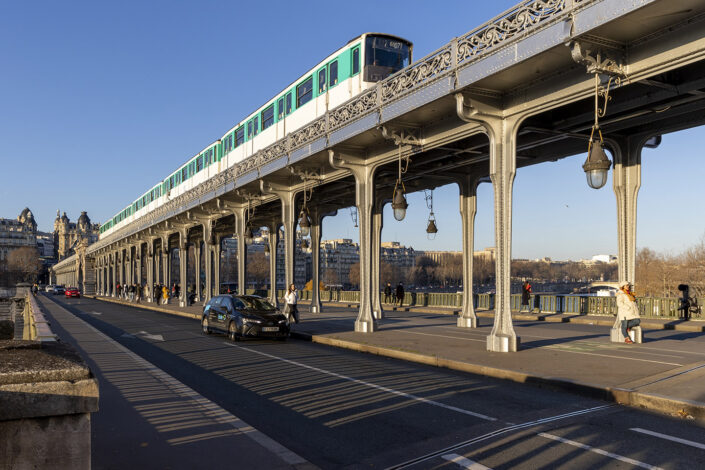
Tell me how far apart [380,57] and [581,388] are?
41.4 feet

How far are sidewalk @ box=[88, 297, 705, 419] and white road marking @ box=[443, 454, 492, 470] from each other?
3892 millimetres

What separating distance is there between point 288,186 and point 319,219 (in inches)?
235

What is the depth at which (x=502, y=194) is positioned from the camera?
1346cm

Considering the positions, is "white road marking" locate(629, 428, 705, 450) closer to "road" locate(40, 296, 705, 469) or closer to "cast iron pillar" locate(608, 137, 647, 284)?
"road" locate(40, 296, 705, 469)

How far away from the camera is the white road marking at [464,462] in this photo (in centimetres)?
539

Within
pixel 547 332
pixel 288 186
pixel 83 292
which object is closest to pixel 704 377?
pixel 547 332

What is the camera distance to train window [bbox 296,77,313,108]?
2131 cm

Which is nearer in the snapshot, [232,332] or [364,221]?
[232,332]

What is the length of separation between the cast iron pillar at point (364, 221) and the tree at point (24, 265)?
541ft

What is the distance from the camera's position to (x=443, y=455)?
576 cm

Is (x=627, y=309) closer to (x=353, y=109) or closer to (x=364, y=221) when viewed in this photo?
(x=364, y=221)

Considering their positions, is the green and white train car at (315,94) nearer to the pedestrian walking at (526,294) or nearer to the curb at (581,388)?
the curb at (581,388)

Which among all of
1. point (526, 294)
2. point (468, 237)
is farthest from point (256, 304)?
point (526, 294)

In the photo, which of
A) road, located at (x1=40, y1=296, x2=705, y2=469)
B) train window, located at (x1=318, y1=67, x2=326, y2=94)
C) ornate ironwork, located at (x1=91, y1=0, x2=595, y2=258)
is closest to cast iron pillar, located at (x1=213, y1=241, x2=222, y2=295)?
ornate ironwork, located at (x1=91, y1=0, x2=595, y2=258)
